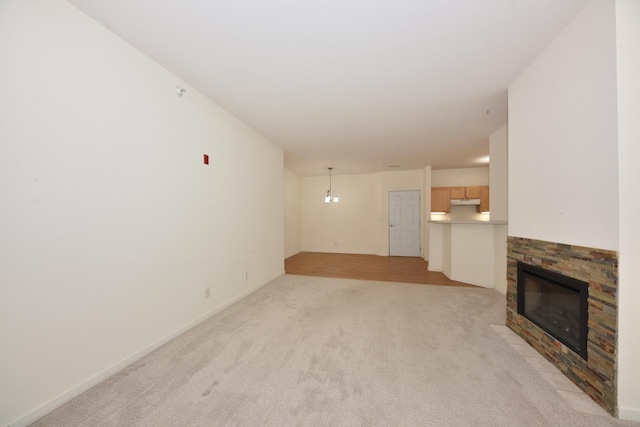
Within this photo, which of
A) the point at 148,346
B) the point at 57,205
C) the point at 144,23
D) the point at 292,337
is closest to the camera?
the point at 57,205

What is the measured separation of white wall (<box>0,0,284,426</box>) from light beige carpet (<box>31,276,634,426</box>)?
1.03ft

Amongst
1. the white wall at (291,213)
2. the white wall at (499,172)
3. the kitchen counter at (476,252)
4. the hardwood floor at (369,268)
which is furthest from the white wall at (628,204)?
the white wall at (291,213)

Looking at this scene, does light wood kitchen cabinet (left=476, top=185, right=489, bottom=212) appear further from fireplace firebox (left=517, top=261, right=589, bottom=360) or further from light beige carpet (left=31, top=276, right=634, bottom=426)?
fireplace firebox (left=517, top=261, right=589, bottom=360)

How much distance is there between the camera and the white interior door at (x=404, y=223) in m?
7.43

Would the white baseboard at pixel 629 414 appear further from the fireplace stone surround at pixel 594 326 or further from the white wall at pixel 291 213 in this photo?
the white wall at pixel 291 213

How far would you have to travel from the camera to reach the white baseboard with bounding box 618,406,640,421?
1439 mm

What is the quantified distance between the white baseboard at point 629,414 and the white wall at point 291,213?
6.56 m

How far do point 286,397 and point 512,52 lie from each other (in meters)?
3.44

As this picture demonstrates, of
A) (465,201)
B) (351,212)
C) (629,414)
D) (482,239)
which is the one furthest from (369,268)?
(629,414)

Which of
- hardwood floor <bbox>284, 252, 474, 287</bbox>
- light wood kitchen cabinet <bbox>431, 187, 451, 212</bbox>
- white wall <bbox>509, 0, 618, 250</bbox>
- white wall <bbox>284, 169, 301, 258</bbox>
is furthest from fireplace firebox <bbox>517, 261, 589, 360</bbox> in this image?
A: white wall <bbox>284, 169, 301, 258</bbox>

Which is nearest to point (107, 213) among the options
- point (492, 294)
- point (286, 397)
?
point (286, 397)

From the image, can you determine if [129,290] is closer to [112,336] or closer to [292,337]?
[112,336]

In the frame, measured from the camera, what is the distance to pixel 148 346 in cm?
217

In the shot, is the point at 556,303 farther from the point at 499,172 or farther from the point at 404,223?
the point at 404,223
